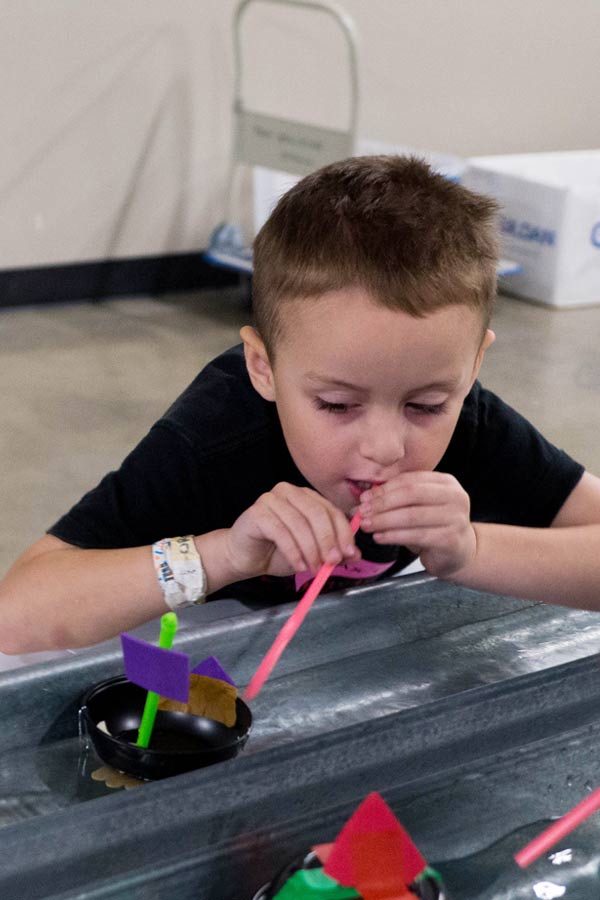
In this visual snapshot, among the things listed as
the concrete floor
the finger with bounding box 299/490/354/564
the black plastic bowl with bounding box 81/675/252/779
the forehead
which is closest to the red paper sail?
the black plastic bowl with bounding box 81/675/252/779

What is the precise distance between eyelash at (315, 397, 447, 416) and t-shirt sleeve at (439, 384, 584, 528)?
0.83 feet

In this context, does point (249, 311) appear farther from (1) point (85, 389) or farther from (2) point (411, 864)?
(2) point (411, 864)

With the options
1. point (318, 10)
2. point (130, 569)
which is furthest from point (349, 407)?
point (318, 10)

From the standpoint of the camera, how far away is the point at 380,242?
3.34 feet

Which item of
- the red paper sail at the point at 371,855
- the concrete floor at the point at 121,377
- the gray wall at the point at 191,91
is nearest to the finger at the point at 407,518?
the red paper sail at the point at 371,855

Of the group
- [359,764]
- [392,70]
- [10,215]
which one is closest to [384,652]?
[359,764]

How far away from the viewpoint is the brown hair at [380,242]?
1.00 meters

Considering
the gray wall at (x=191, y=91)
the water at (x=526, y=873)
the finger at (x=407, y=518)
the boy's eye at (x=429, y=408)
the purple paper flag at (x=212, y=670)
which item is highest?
the boy's eye at (x=429, y=408)

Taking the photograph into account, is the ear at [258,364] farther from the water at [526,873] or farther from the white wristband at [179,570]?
the water at [526,873]

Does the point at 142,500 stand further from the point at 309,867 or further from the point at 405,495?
the point at 309,867

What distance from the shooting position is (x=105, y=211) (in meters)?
3.96

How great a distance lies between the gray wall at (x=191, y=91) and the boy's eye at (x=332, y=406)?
2916mm

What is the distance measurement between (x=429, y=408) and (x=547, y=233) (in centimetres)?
339

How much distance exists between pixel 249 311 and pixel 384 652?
3.10 m
